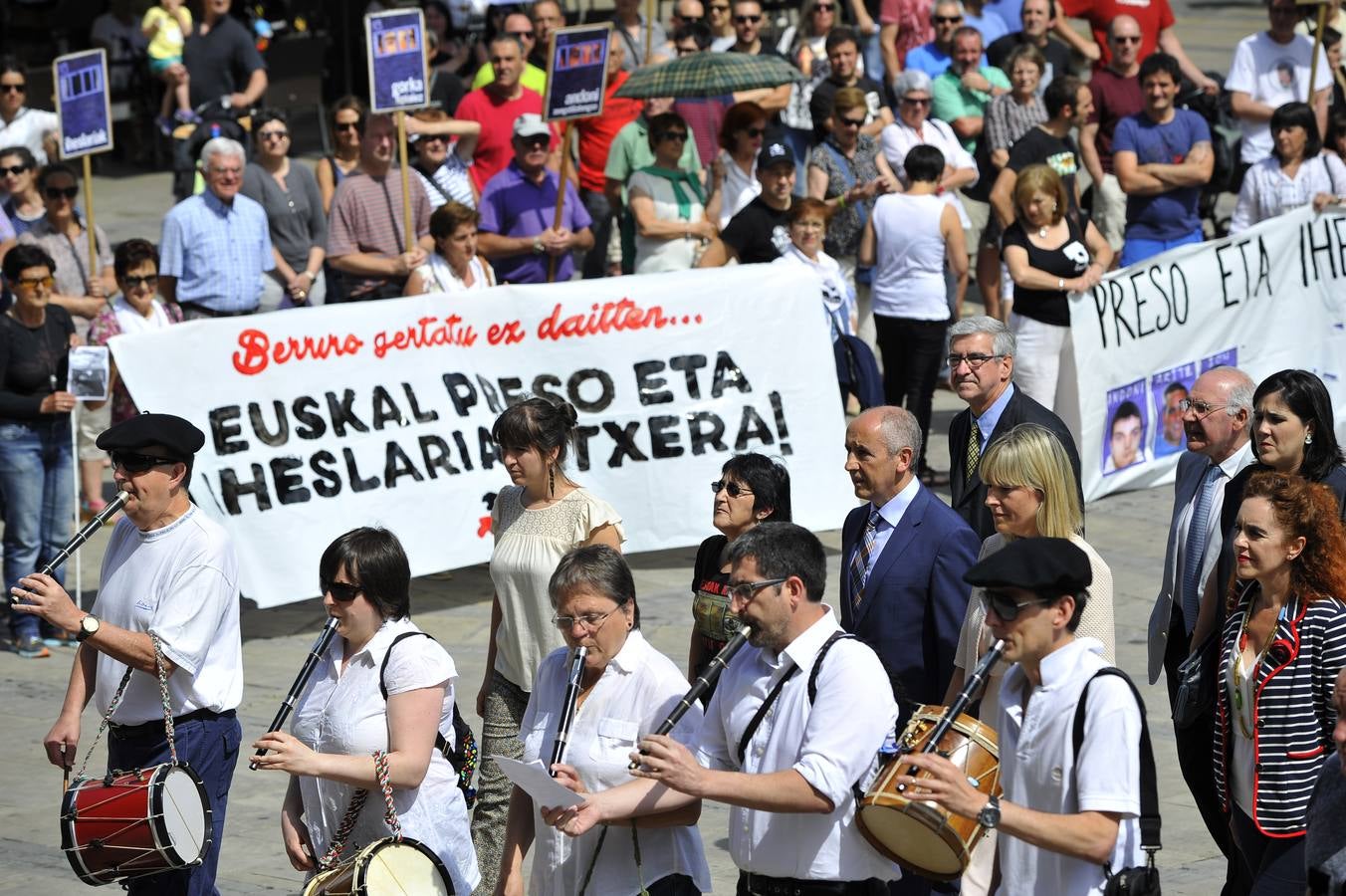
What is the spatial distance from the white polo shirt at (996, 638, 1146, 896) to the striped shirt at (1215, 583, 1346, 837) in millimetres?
991

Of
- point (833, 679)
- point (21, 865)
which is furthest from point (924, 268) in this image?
point (833, 679)

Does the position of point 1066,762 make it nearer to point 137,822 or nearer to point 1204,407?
point 1204,407

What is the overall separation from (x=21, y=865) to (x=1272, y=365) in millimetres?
8832

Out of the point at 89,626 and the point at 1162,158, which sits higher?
the point at 1162,158

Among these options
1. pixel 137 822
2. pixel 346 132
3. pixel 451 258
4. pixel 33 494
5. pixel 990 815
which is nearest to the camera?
pixel 990 815

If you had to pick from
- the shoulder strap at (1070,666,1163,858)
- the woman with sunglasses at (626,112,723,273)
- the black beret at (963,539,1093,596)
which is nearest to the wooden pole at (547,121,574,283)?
the woman with sunglasses at (626,112,723,273)

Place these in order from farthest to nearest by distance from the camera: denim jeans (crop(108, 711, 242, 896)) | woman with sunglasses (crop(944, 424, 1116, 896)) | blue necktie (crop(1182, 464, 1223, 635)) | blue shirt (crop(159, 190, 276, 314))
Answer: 1. blue shirt (crop(159, 190, 276, 314))
2. blue necktie (crop(1182, 464, 1223, 635))
3. denim jeans (crop(108, 711, 242, 896))
4. woman with sunglasses (crop(944, 424, 1116, 896))

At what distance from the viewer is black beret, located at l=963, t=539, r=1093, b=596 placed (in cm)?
454

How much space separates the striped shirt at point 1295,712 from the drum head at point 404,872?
7.27ft

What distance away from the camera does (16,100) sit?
14.9m

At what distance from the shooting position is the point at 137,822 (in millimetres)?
5910

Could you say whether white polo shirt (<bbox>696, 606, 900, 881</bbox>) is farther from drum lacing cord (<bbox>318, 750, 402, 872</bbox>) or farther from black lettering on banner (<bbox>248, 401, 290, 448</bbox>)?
black lettering on banner (<bbox>248, 401, 290, 448</bbox>)

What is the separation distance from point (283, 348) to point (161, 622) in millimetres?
4233

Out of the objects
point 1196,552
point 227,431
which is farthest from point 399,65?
point 1196,552
